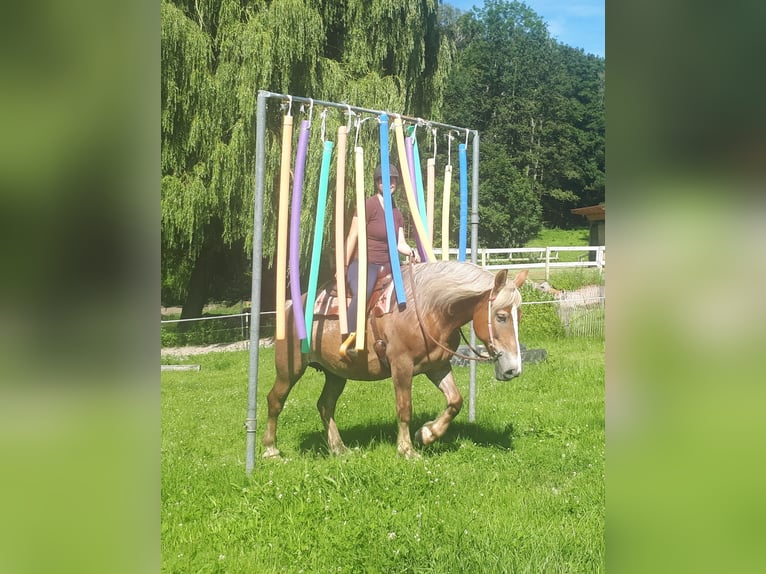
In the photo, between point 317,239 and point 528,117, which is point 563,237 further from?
point 317,239

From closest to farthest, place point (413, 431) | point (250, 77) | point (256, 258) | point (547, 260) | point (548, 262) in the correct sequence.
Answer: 1. point (256, 258)
2. point (413, 431)
3. point (547, 260)
4. point (548, 262)
5. point (250, 77)

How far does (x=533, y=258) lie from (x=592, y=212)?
2.54m

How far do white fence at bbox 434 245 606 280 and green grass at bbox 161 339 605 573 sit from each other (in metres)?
1.36

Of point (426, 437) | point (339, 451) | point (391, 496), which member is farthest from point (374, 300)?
point (391, 496)

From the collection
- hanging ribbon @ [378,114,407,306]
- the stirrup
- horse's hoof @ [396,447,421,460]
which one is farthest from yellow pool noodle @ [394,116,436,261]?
horse's hoof @ [396,447,421,460]

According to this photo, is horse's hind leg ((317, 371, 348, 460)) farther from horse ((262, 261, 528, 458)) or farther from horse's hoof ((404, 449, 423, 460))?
horse's hoof ((404, 449, 423, 460))

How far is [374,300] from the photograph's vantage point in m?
4.36

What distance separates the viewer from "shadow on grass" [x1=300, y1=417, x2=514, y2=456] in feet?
15.3
